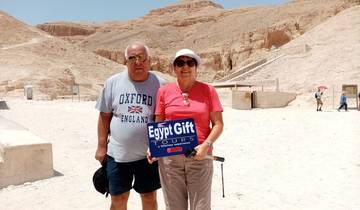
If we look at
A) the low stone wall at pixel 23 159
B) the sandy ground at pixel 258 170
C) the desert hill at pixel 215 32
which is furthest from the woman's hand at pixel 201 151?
the desert hill at pixel 215 32

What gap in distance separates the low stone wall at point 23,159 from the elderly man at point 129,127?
2669mm

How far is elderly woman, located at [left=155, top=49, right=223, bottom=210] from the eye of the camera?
3.13 meters

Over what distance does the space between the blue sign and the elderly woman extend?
0.22 feet

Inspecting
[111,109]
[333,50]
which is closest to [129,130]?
[111,109]

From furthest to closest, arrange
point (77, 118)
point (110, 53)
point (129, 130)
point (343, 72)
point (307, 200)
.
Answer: point (110, 53) → point (343, 72) → point (77, 118) → point (307, 200) → point (129, 130)

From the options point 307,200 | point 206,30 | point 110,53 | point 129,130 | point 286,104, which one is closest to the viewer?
point 129,130

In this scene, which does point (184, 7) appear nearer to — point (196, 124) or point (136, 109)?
point (136, 109)

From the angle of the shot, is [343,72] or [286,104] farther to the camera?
[343,72]

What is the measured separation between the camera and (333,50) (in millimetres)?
31344

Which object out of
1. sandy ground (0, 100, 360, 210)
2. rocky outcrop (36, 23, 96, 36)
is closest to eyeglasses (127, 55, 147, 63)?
sandy ground (0, 100, 360, 210)

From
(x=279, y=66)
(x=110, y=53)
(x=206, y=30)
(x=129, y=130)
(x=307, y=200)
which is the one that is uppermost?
(x=206, y=30)

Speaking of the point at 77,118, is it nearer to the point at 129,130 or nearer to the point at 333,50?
the point at 129,130

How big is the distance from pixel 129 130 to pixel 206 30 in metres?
91.5

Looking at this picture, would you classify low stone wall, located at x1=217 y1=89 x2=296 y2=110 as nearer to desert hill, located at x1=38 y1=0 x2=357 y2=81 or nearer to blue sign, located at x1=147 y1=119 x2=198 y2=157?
blue sign, located at x1=147 y1=119 x2=198 y2=157
